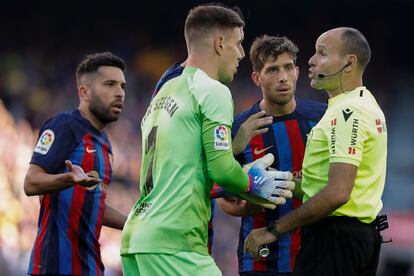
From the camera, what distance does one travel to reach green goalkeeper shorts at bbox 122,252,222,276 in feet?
18.6

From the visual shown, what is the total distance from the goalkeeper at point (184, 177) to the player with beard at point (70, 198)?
54.7 inches

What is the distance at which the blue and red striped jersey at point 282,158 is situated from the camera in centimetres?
709

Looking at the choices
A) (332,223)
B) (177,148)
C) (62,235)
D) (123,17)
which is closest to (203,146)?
(177,148)

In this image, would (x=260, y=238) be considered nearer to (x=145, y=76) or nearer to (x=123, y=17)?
(x=145, y=76)

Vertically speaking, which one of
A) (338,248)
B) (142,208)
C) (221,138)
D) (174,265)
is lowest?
(174,265)

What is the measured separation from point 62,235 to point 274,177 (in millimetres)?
2056

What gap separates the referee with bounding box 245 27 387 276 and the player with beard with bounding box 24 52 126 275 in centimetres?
173

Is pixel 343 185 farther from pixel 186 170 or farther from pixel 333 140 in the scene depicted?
pixel 186 170

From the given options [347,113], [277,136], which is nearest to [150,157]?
[347,113]

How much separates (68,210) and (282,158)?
1643mm

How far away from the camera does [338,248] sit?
5.92 m

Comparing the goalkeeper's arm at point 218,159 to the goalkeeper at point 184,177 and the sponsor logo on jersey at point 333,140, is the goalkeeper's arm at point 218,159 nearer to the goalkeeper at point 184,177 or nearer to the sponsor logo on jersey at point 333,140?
the goalkeeper at point 184,177

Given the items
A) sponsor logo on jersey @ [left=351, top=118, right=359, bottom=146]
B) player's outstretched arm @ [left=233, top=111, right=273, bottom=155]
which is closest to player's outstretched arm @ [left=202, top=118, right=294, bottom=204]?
player's outstretched arm @ [left=233, top=111, right=273, bottom=155]

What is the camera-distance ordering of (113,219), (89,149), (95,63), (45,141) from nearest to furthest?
1. (45,141)
2. (89,149)
3. (113,219)
4. (95,63)
